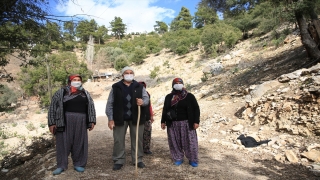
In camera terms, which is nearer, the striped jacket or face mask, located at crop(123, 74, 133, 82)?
the striped jacket

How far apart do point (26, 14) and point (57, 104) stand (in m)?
1.93

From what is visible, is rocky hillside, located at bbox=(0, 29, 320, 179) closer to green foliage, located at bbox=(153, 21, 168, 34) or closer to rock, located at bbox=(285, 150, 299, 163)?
rock, located at bbox=(285, 150, 299, 163)

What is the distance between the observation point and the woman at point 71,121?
3.58m

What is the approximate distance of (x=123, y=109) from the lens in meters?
3.73

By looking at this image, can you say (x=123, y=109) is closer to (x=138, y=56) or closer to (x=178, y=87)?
(x=178, y=87)

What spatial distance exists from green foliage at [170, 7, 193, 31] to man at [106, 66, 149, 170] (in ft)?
189

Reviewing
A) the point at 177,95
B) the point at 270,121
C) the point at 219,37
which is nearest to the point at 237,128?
the point at 270,121

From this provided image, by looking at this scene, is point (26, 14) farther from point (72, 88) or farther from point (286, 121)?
point (286, 121)

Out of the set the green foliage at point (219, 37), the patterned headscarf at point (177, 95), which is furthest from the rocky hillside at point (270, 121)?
the green foliage at point (219, 37)

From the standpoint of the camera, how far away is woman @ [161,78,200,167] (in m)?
4.03

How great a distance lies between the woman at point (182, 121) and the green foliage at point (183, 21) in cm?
5727

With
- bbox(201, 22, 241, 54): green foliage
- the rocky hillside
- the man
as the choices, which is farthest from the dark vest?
bbox(201, 22, 241, 54): green foliage

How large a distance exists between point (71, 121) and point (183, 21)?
5968cm

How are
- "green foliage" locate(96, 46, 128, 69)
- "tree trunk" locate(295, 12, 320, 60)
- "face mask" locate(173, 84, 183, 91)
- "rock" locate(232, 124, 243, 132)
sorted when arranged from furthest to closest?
"green foliage" locate(96, 46, 128, 69) < "tree trunk" locate(295, 12, 320, 60) < "rock" locate(232, 124, 243, 132) < "face mask" locate(173, 84, 183, 91)
